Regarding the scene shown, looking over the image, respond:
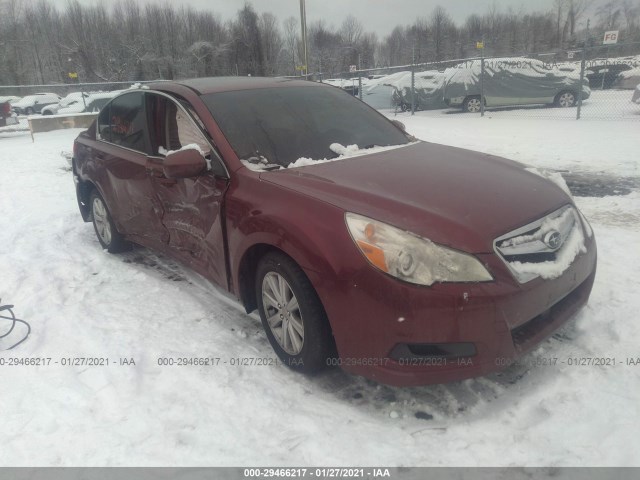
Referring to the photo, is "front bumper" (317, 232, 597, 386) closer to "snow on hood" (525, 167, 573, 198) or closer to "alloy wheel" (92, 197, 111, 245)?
"snow on hood" (525, 167, 573, 198)

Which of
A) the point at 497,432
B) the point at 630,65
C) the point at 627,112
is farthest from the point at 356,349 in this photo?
the point at 630,65

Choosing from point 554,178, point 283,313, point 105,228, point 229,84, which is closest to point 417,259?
point 283,313

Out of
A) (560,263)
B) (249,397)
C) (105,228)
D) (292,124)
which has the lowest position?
(249,397)

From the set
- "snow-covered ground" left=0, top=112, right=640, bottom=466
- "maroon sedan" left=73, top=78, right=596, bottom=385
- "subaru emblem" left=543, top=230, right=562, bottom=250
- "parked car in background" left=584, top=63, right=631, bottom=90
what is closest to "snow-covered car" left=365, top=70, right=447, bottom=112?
"parked car in background" left=584, top=63, right=631, bottom=90

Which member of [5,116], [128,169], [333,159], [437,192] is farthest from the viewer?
[5,116]

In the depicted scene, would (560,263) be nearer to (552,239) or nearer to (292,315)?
(552,239)

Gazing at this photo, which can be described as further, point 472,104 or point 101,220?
point 472,104

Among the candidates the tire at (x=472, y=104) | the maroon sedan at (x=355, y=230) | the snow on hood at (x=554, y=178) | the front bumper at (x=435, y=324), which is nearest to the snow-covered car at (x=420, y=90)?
the tire at (x=472, y=104)

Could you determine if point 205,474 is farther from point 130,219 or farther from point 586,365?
point 130,219

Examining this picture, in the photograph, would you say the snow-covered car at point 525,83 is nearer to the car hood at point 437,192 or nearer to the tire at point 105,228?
the car hood at point 437,192

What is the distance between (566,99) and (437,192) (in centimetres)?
1610

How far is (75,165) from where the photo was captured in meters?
5.16

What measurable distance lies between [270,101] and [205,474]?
250 centimetres

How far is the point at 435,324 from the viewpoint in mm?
2100
